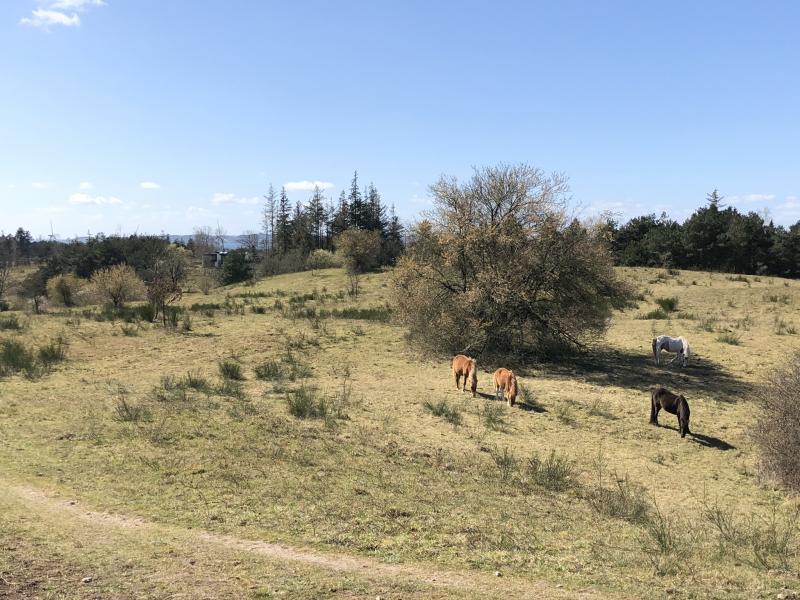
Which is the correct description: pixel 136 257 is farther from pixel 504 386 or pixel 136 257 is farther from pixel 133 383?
pixel 504 386

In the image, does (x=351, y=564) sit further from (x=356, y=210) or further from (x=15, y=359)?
(x=356, y=210)

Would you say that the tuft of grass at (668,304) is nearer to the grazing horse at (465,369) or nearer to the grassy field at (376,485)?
the grassy field at (376,485)

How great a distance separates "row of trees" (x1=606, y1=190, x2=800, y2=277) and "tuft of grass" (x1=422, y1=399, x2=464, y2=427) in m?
40.6

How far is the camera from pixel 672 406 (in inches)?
448

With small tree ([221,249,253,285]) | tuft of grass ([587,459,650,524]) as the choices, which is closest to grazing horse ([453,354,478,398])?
tuft of grass ([587,459,650,524])

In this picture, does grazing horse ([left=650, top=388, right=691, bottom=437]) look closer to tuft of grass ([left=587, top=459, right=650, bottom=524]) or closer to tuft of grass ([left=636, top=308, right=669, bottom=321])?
tuft of grass ([left=587, top=459, right=650, bottom=524])

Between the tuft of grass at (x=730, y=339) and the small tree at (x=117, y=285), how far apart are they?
32.7 meters

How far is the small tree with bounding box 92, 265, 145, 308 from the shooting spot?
34.8 m

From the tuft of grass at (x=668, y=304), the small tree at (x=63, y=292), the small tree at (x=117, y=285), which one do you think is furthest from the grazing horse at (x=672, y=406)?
the small tree at (x=63, y=292)

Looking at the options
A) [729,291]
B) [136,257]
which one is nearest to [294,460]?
[729,291]

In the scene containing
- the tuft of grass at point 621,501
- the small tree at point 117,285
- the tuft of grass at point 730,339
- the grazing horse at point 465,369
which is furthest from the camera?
the small tree at point 117,285

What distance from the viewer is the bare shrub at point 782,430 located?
8.29 m

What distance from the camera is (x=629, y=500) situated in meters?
7.45

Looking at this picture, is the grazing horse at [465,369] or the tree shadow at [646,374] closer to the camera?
the grazing horse at [465,369]
